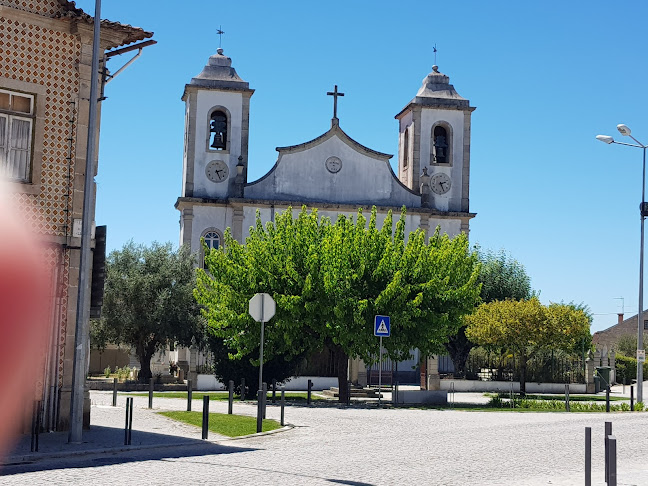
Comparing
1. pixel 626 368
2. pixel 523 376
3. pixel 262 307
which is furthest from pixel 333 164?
pixel 262 307

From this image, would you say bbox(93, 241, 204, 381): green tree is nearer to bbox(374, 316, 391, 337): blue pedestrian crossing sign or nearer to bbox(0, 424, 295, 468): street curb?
bbox(374, 316, 391, 337): blue pedestrian crossing sign

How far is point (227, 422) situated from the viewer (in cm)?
2045

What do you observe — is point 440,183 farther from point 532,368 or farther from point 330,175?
point 532,368

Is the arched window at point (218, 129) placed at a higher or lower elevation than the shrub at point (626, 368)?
higher

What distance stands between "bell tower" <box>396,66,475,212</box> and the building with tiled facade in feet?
119

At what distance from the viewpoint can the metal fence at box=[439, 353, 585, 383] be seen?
150ft

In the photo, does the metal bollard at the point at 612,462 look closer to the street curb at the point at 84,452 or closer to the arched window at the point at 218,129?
the street curb at the point at 84,452

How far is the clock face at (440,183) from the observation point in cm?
5400

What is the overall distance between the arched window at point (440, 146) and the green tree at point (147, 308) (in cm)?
1737

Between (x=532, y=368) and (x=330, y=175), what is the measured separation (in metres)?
14.6

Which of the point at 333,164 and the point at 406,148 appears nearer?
the point at 333,164

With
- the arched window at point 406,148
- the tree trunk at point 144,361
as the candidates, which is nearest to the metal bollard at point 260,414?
the tree trunk at point 144,361

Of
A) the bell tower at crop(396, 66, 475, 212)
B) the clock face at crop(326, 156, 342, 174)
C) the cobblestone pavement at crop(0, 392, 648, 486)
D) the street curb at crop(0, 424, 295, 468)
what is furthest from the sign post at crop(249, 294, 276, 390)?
the bell tower at crop(396, 66, 475, 212)

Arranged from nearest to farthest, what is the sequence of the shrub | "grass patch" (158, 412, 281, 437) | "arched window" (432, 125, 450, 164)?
"grass patch" (158, 412, 281, 437)
"arched window" (432, 125, 450, 164)
the shrub
